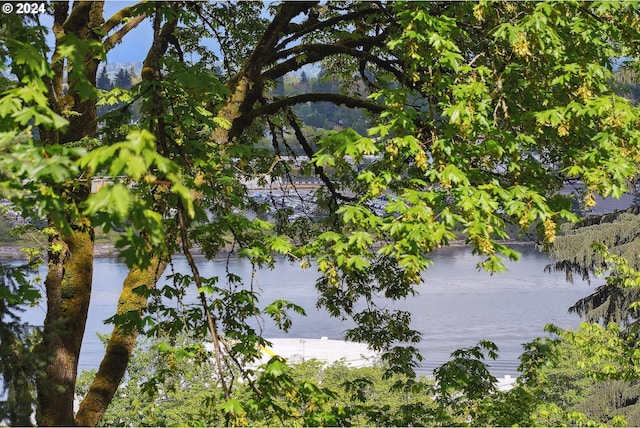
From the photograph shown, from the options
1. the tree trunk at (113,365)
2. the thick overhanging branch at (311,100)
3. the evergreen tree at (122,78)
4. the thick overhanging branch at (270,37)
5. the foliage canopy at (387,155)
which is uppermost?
the evergreen tree at (122,78)

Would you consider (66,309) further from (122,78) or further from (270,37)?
(122,78)

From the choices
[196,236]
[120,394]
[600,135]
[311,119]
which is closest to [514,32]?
[600,135]

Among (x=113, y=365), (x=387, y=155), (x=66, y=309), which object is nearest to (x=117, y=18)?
(x=66, y=309)

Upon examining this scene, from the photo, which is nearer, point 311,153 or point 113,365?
point 113,365

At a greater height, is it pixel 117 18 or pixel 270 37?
pixel 117 18

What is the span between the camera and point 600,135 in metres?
4.92

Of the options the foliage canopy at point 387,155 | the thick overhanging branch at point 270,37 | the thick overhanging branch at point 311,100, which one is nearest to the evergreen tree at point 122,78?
the thick overhanging branch at point 311,100

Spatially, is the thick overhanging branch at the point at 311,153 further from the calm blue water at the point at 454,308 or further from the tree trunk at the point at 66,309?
the calm blue water at the point at 454,308

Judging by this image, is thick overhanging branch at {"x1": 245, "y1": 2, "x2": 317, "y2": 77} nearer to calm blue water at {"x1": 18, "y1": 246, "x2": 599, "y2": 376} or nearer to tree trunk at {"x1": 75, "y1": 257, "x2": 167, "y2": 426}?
tree trunk at {"x1": 75, "y1": 257, "x2": 167, "y2": 426}

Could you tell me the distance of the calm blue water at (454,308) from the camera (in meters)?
40.3

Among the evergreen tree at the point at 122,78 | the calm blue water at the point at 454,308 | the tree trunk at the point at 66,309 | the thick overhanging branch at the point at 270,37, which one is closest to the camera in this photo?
the tree trunk at the point at 66,309

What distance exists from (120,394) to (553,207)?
609 inches

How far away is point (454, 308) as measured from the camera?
46719 millimetres

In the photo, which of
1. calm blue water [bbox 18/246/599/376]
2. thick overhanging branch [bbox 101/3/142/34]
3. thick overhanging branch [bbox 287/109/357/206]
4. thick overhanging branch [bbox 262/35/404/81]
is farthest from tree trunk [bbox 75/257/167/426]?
calm blue water [bbox 18/246/599/376]
